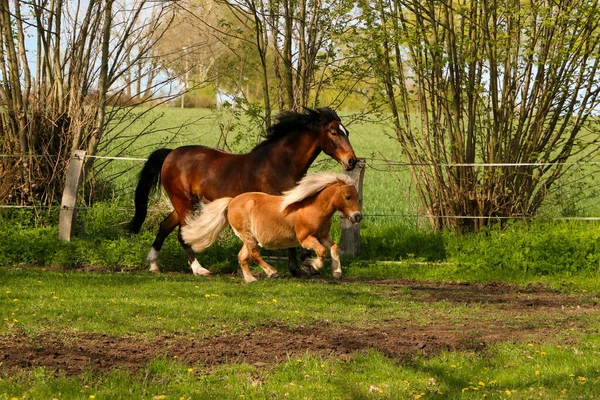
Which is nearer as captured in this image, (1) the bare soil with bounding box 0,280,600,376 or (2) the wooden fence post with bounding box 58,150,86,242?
(1) the bare soil with bounding box 0,280,600,376

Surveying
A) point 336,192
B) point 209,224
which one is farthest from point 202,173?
point 336,192

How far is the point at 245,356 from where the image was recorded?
6.58 metres

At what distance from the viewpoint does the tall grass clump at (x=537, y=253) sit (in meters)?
12.4

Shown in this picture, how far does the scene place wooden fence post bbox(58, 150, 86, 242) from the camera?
13.7 meters

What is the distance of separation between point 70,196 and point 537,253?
6.89m

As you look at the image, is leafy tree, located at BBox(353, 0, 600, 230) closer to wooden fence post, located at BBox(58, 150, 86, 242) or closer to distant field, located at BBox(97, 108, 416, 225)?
distant field, located at BBox(97, 108, 416, 225)

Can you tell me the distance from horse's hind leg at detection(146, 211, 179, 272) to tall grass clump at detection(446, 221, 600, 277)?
4.03 m

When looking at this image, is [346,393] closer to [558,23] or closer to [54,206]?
[558,23]

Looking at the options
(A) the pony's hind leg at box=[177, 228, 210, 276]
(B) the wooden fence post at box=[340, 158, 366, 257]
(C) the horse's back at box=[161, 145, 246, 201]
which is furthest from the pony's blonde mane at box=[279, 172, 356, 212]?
(B) the wooden fence post at box=[340, 158, 366, 257]

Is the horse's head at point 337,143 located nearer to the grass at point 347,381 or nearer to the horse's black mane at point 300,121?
the horse's black mane at point 300,121

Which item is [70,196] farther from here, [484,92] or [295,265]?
[484,92]

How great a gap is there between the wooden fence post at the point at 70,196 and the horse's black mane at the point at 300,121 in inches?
132

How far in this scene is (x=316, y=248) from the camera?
10.7 m

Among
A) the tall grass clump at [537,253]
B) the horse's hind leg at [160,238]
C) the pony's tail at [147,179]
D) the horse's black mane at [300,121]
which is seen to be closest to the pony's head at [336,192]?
the horse's black mane at [300,121]
